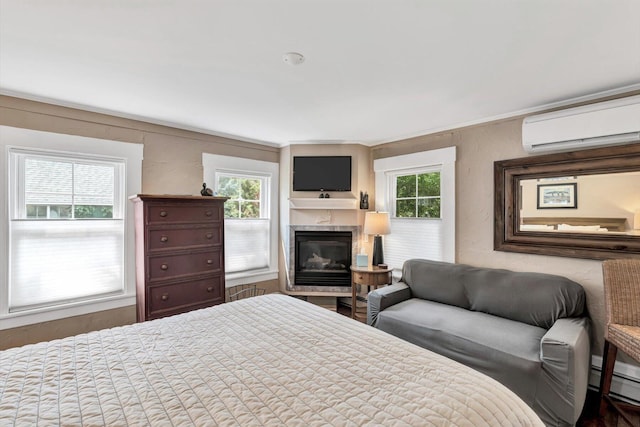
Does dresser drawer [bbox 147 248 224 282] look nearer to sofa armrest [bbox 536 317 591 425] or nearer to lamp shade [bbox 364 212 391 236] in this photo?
lamp shade [bbox 364 212 391 236]

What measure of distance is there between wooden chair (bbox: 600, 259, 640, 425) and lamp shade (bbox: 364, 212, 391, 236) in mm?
2007

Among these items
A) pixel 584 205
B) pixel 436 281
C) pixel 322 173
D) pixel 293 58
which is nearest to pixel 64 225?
pixel 293 58

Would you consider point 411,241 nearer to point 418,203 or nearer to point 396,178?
point 418,203

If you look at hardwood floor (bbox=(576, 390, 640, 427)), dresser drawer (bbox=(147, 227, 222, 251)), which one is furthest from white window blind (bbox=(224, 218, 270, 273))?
hardwood floor (bbox=(576, 390, 640, 427))

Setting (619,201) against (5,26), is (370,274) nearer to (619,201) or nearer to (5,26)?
(619,201)

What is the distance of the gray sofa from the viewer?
1.96 m

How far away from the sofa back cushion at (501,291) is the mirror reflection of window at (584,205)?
49 centimetres

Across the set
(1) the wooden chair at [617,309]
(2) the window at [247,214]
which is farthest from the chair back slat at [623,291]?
(2) the window at [247,214]

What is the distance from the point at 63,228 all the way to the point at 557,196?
440cm

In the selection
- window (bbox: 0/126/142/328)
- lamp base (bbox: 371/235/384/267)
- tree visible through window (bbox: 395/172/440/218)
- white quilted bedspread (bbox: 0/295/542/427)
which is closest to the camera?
white quilted bedspread (bbox: 0/295/542/427)

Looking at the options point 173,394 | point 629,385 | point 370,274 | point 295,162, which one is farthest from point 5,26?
point 629,385

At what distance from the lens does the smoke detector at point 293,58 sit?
6.24 feet

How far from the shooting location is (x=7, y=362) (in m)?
1.31

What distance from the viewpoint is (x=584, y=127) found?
2.45 metres
